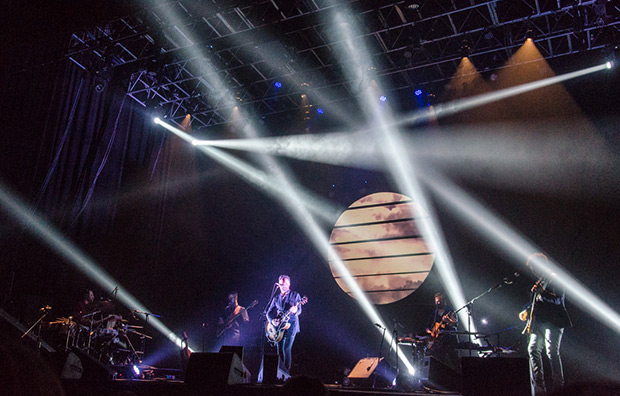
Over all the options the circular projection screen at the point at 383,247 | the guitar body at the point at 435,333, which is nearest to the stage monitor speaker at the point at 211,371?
the guitar body at the point at 435,333

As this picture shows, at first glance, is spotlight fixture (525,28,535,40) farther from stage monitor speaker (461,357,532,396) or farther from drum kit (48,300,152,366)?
drum kit (48,300,152,366)

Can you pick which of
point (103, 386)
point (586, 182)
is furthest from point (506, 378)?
point (586, 182)

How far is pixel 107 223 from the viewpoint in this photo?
9.87 meters

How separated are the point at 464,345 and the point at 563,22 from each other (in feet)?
19.3

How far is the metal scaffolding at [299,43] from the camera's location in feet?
26.4

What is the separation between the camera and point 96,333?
8.15 m

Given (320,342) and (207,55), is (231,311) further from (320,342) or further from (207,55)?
(207,55)

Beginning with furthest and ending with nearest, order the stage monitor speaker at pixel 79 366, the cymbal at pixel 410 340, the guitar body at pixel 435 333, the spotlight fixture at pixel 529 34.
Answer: the spotlight fixture at pixel 529 34 → the guitar body at pixel 435 333 → the cymbal at pixel 410 340 → the stage monitor speaker at pixel 79 366

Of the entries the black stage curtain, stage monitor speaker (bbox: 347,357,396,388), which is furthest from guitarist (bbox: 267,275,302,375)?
the black stage curtain

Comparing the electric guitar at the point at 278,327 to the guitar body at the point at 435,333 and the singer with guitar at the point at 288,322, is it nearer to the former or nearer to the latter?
A: the singer with guitar at the point at 288,322

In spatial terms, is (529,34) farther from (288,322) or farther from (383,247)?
(288,322)

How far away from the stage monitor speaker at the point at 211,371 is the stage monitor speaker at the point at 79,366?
1.24m

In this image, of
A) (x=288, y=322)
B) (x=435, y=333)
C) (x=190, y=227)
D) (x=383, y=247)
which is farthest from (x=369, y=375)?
(x=190, y=227)

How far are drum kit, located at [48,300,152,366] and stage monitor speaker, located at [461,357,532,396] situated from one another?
5999 millimetres
